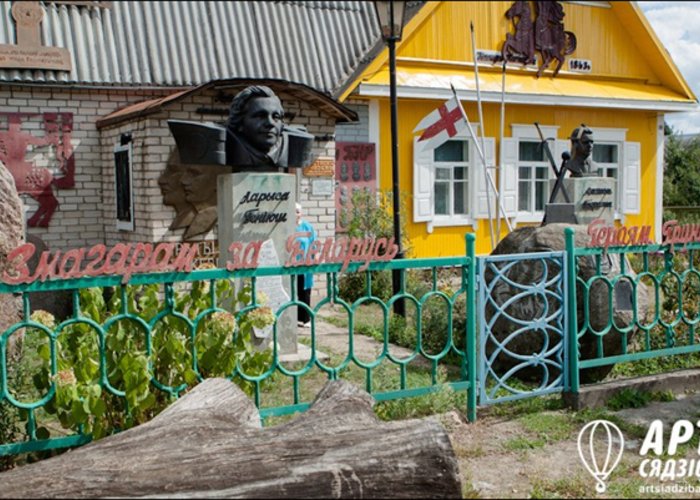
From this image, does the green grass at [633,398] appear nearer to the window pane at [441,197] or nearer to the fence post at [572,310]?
the fence post at [572,310]

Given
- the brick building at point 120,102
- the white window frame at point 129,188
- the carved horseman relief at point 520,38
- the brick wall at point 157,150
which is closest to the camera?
the brick wall at point 157,150

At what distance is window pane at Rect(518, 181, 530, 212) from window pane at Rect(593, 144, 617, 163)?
5.60 ft

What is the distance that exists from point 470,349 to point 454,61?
29.5 feet

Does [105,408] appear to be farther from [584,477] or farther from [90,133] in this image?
[90,133]

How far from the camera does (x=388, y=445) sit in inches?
121

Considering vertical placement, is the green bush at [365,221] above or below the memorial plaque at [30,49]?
below

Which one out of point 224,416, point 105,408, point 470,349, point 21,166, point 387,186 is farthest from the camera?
point 387,186

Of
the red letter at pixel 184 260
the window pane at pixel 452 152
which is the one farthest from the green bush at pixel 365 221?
the red letter at pixel 184 260

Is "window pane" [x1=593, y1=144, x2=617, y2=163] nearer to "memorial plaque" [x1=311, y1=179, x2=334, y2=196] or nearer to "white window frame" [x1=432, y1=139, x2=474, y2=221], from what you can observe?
"white window frame" [x1=432, y1=139, x2=474, y2=221]

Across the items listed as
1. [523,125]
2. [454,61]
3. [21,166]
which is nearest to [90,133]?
[21,166]

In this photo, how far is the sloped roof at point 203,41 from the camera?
1036 centimetres

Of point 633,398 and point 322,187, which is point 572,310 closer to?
point 633,398

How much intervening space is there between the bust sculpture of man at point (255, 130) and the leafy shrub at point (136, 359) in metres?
2.37

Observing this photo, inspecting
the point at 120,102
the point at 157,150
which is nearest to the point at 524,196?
the point at 120,102
